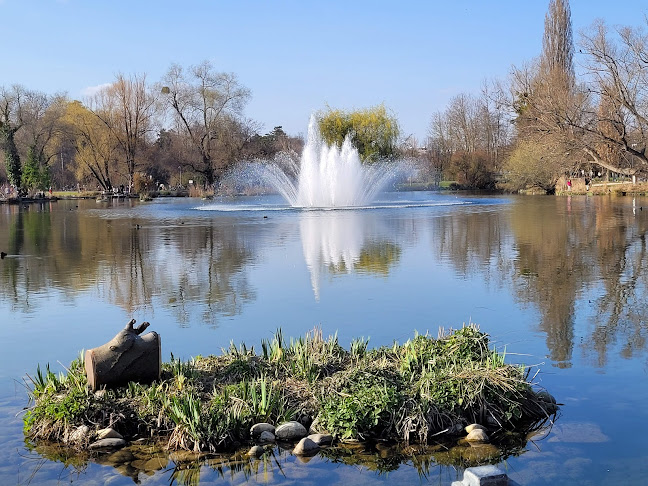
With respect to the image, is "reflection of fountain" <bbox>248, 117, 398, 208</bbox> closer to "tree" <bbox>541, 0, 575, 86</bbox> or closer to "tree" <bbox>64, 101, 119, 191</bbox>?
"tree" <bbox>541, 0, 575, 86</bbox>

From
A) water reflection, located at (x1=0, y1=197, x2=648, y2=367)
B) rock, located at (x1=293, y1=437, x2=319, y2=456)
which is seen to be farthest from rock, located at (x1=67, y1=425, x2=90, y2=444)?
water reflection, located at (x1=0, y1=197, x2=648, y2=367)

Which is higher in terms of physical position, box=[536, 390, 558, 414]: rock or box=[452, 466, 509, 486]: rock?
box=[452, 466, 509, 486]: rock

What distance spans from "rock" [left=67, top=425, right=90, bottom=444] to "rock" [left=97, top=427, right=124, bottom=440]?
4.3 inches

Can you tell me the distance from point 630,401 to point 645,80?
3660 cm

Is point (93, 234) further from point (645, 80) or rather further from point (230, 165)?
point (230, 165)

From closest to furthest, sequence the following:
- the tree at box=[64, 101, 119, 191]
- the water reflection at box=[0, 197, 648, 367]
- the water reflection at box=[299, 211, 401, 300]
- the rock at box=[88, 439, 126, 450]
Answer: the rock at box=[88, 439, 126, 450] < the water reflection at box=[0, 197, 648, 367] < the water reflection at box=[299, 211, 401, 300] < the tree at box=[64, 101, 119, 191]

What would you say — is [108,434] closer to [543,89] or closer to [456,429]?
[456,429]

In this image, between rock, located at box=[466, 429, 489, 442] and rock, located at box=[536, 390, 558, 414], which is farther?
rock, located at box=[536, 390, 558, 414]

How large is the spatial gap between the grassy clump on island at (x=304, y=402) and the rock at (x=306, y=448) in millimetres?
234

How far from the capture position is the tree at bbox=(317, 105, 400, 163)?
213 ft

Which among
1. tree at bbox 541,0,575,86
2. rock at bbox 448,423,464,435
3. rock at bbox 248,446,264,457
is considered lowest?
rock at bbox 248,446,264,457

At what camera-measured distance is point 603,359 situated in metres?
8.24

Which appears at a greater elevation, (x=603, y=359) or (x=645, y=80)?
(x=645, y=80)

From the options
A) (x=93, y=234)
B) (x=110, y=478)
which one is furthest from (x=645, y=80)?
(x=110, y=478)
